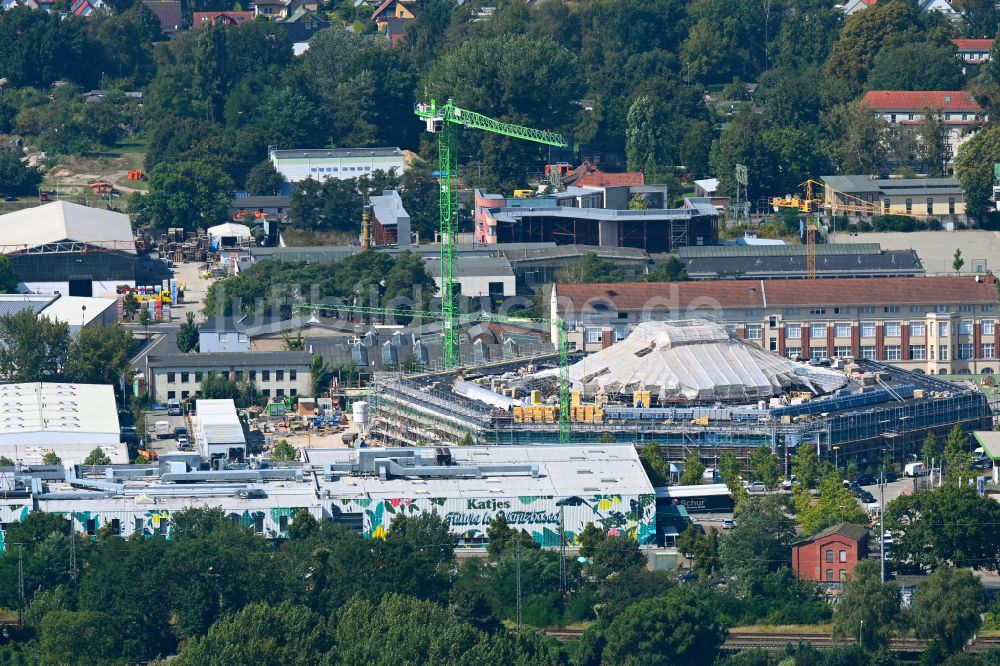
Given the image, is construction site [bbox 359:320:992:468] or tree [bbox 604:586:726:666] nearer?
tree [bbox 604:586:726:666]

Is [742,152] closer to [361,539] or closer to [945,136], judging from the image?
[945,136]

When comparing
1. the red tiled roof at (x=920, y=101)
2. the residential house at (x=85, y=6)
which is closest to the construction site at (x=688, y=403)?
the red tiled roof at (x=920, y=101)

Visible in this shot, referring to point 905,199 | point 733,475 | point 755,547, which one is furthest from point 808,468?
point 905,199

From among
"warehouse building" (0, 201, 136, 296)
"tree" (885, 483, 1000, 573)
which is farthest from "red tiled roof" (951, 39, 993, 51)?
"tree" (885, 483, 1000, 573)

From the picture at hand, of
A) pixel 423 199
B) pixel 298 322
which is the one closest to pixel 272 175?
pixel 423 199

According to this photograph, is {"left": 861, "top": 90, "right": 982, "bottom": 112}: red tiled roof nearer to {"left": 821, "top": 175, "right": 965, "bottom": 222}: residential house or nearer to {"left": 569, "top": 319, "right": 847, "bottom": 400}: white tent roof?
{"left": 821, "top": 175, "right": 965, "bottom": 222}: residential house
